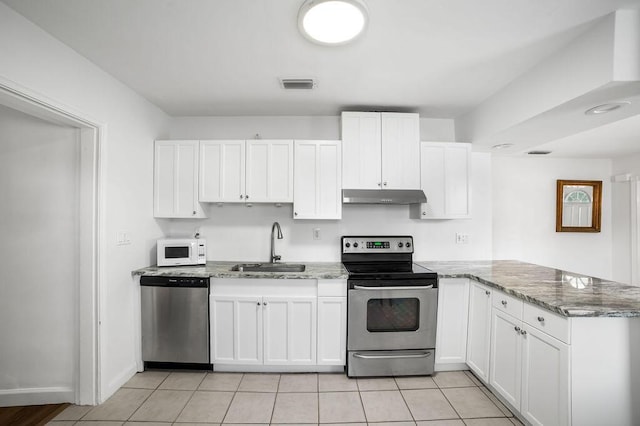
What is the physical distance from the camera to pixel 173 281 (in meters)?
2.45

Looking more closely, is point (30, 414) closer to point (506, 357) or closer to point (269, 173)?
point (269, 173)

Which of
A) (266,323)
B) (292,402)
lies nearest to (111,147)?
(266,323)

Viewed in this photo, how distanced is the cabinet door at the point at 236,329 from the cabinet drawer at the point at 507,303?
190cm

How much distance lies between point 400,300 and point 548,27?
82.3 inches

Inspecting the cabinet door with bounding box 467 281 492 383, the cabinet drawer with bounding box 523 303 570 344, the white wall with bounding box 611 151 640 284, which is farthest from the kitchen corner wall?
the white wall with bounding box 611 151 640 284

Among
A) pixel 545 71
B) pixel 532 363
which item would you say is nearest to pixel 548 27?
pixel 545 71

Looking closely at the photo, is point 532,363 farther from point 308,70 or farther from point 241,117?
point 241,117

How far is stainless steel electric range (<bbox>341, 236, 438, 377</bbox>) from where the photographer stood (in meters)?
2.38

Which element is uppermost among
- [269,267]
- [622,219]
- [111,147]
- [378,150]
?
[378,150]

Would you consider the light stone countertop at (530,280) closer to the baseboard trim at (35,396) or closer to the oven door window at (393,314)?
the oven door window at (393,314)

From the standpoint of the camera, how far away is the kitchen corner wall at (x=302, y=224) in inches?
120

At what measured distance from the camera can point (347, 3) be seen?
1370 millimetres

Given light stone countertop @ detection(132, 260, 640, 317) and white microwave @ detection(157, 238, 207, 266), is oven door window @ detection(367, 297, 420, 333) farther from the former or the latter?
white microwave @ detection(157, 238, 207, 266)

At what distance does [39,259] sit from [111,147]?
0.99 m
